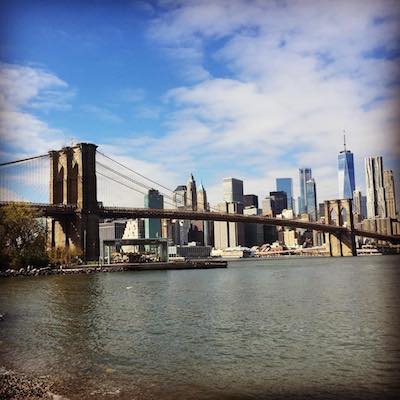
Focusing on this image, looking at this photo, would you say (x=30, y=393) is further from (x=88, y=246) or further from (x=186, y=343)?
(x=88, y=246)

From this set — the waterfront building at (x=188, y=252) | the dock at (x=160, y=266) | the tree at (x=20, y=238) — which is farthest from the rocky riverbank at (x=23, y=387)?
the waterfront building at (x=188, y=252)

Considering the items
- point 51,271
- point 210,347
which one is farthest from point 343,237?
point 210,347

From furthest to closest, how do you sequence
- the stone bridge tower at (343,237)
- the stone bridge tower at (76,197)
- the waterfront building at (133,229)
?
1. the waterfront building at (133,229)
2. the stone bridge tower at (343,237)
3. the stone bridge tower at (76,197)

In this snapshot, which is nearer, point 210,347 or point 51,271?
point 210,347

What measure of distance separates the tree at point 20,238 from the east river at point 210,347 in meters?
29.7

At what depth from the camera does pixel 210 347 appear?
616 inches

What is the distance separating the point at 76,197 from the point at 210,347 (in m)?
72.5

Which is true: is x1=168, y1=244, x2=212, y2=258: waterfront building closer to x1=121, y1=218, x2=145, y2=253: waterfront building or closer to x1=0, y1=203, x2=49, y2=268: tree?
x1=121, y1=218, x2=145, y2=253: waterfront building

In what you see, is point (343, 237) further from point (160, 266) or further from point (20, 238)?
point (20, 238)

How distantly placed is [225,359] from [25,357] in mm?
5841

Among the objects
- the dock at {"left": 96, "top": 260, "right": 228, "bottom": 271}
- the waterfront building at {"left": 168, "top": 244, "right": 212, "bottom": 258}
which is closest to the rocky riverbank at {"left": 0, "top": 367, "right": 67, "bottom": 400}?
the dock at {"left": 96, "top": 260, "right": 228, "bottom": 271}

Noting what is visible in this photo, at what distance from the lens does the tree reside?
55750 mm

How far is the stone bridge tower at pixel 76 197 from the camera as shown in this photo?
7938cm

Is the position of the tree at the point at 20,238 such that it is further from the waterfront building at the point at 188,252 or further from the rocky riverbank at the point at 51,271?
the waterfront building at the point at 188,252
